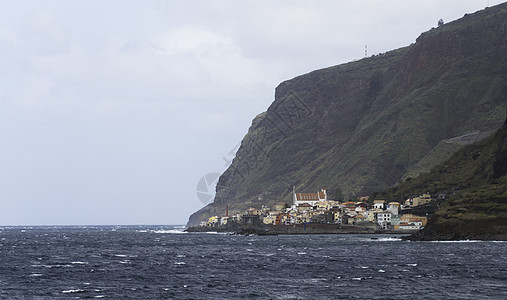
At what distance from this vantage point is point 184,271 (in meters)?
97.4

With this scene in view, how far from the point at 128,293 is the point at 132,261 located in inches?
1884

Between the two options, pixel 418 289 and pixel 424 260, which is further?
pixel 424 260

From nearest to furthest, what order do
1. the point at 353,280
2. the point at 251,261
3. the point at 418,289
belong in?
the point at 418,289 → the point at 353,280 → the point at 251,261

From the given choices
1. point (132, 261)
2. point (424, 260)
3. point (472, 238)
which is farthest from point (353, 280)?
point (472, 238)

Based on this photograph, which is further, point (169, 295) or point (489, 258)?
point (489, 258)

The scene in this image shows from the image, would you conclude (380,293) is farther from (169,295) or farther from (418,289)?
(169,295)

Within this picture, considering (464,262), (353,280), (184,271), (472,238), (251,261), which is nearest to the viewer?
(353,280)

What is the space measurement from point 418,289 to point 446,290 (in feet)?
9.75

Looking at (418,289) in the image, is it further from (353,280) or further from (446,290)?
(353,280)

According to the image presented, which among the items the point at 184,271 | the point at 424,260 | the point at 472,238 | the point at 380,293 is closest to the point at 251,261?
the point at 184,271

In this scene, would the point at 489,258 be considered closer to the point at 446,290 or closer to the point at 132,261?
the point at 446,290

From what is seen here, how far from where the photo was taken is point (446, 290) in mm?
72062

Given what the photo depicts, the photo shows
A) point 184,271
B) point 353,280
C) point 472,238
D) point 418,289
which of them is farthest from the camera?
point 472,238

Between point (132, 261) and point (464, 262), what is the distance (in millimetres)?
56804
